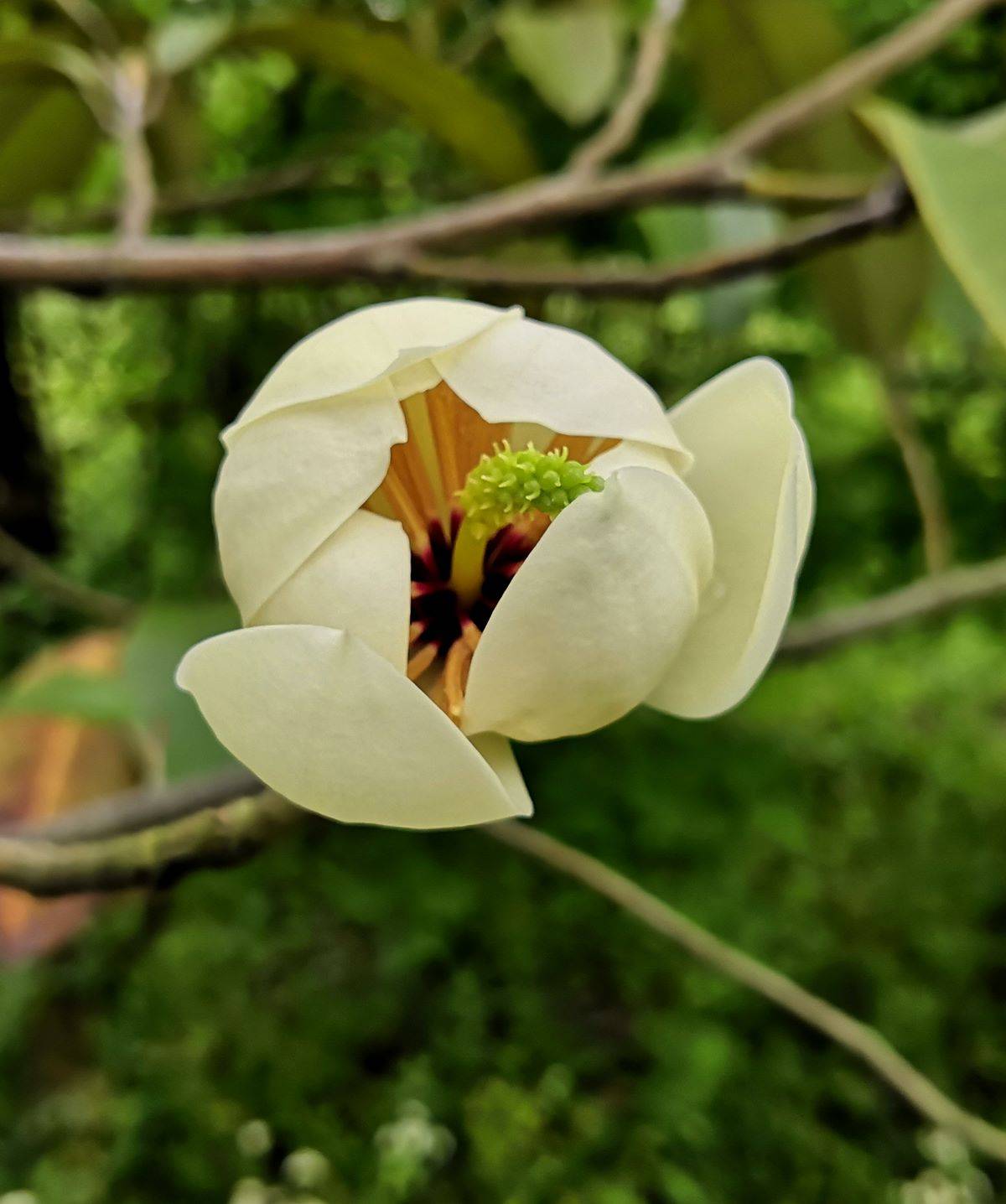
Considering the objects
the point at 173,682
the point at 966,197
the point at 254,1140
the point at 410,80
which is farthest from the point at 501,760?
the point at 254,1140

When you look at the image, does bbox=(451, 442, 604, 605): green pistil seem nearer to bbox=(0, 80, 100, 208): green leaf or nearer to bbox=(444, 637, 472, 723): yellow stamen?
bbox=(444, 637, 472, 723): yellow stamen

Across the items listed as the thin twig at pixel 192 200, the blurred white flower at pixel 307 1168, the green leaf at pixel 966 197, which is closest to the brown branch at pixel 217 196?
the thin twig at pixel 192 200

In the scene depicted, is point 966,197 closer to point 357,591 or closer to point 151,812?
point 357,591

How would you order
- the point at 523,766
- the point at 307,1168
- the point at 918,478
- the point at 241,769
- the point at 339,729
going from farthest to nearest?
the point at 523,766 → the point at 307,1168 → the point at 918,478 → the point at 241,769 → the point at 339,729

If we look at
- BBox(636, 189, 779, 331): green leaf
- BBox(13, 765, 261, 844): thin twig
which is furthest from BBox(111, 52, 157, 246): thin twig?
BBox(636, 189, 779, 331): green leaf

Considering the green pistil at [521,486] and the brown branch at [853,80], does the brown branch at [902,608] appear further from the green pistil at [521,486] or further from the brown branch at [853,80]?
the green pistil at [521,486]

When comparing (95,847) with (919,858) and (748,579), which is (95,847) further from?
(919,858)

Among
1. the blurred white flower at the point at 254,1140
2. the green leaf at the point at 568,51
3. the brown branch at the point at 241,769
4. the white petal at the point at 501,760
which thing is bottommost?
the blurred white flower at the point at 254,1140
